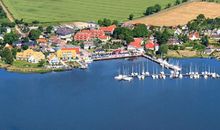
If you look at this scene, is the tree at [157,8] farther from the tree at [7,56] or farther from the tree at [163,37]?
the tree at [7,56]

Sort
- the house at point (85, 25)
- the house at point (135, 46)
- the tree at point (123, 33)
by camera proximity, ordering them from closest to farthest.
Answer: the house at point (135, 46), the tree at point (123, 33), the house at point (85, 25)

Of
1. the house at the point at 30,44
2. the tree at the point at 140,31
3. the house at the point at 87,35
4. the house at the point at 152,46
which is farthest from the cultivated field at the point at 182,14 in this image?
the house at the point at 30,44

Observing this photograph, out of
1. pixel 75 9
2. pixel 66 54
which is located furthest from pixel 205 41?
pixel 75 9

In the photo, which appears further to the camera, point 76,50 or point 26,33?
point 26,33

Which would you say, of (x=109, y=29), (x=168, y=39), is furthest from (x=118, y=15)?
(x=168, y=39)

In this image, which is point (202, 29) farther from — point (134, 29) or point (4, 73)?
point (4, 73)

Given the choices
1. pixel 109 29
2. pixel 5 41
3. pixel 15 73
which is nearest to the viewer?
pixel 15 73

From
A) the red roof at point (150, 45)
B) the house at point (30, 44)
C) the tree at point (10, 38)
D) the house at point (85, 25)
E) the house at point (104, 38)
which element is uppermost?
the house at point (85, 25)

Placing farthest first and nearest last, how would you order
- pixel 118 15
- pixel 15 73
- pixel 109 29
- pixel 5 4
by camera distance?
1. pixel 5 4
2. pixel 118 15
3. pixel 109 29
4. pixel 15 73
